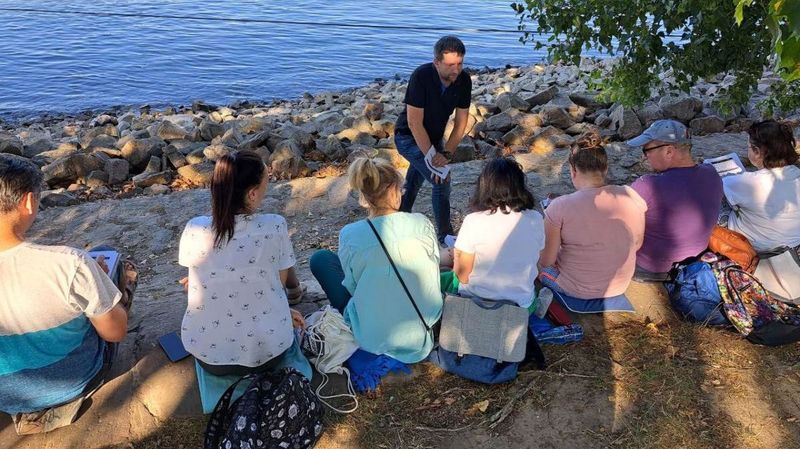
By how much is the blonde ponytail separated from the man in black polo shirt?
1.50m

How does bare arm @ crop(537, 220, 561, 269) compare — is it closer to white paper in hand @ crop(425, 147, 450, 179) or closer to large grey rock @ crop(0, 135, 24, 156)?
white paper in hand @ crop(425, 147, 450, 179)

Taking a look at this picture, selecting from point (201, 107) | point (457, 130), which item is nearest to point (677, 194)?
point (457, 130)

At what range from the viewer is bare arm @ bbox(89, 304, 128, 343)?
2.75m

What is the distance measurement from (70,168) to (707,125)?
892 centimetres

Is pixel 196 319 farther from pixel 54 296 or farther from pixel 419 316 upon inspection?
pixel 419 316

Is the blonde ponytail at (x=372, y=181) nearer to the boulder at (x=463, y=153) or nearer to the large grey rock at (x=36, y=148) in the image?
the boulder at (x=463, y=153)

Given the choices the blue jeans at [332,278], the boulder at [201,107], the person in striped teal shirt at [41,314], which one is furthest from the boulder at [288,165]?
the boulder at [201,107]

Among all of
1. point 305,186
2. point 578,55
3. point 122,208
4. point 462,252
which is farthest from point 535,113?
point 462,252

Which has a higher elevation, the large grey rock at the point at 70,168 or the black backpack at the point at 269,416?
the black backpack at the point at 269,416

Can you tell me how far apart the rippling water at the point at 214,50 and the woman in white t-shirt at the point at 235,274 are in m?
15.3

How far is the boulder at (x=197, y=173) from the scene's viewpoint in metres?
8.23

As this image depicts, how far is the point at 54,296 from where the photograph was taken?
2.64m

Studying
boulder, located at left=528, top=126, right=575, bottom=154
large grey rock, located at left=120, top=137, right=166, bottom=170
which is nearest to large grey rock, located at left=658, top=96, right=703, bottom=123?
boulder, located at left=528, top=126, right=575, bottom=154

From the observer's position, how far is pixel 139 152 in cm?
916
